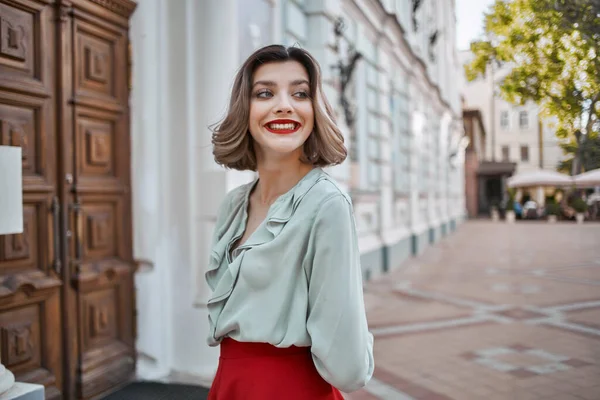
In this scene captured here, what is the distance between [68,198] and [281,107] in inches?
90.7

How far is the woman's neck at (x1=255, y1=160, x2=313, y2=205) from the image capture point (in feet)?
5.02

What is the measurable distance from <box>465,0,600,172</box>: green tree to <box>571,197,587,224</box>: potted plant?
0.20 meters

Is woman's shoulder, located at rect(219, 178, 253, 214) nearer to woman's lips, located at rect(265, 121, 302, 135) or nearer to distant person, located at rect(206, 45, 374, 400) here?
distant person, located at rect(206, 45, 374, 400)

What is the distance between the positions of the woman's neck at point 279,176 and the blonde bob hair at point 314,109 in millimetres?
35

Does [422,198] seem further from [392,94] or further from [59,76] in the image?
[59,76]

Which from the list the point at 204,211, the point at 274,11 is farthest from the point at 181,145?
the point at 274,11

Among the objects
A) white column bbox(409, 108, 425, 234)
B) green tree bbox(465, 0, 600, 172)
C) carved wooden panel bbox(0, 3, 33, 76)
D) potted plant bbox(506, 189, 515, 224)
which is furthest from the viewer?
white column bbox(409, 108, 425, 234)

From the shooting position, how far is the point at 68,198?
10.7 ft

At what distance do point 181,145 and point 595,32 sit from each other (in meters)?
2.73

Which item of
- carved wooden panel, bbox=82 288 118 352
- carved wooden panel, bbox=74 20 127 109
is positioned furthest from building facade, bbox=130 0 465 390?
carved wooden panel, bbox=82 288 118 352

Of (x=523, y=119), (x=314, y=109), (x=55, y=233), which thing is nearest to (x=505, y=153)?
(x=523, y=119)

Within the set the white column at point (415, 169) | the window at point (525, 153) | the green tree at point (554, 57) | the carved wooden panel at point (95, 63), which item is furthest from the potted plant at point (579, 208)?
the white column at point (415, 169)

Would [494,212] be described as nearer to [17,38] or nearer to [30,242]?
[30,242]

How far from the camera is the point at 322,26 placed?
6.47m
